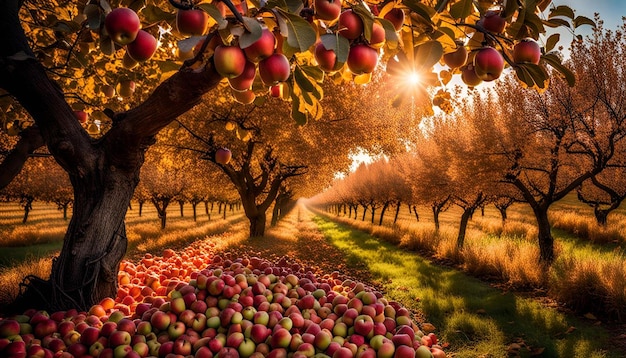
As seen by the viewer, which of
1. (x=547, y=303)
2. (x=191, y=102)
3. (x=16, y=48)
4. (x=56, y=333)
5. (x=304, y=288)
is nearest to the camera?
(x=191, y=102)

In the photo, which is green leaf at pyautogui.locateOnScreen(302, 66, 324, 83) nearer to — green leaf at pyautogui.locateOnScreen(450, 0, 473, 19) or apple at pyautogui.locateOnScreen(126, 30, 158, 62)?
green leaf at pyautogui.locateOnScreen(450, 0, 473, 19)

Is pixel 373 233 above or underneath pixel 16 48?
underneath

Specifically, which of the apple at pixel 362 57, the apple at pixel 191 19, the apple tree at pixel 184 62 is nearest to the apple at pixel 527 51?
the apple tree at pixel 184 62

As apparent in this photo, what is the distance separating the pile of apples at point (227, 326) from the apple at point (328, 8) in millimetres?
2069

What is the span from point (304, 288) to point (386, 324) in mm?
998

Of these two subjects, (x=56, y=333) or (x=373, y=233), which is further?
(x=373, y=233)

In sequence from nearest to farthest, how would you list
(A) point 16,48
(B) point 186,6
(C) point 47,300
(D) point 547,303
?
(B) point 186,6 < (A) point 16,48 < (C) point 47,300 < (D) point 547,303

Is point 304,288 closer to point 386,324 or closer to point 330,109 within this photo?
point 386,324

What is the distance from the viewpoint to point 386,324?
2.85 metres

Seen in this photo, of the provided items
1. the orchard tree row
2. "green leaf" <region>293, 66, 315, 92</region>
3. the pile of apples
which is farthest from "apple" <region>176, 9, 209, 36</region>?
the orchard tree row

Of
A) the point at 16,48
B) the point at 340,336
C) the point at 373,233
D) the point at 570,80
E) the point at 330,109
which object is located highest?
the point at 330,109

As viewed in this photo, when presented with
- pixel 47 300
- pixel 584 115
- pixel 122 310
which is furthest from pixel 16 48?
pixel 584 115

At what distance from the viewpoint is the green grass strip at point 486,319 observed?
16.4 ft

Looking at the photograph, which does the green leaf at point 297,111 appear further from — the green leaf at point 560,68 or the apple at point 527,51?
the green leaf at point 560,68
